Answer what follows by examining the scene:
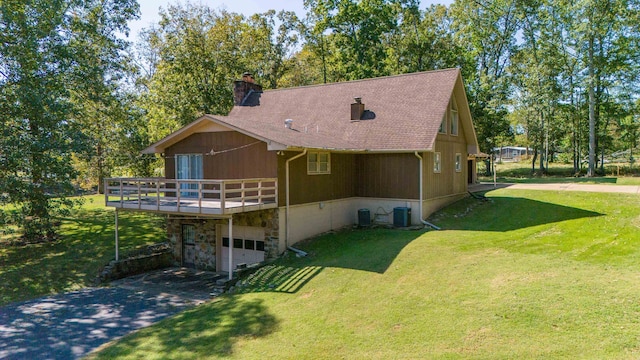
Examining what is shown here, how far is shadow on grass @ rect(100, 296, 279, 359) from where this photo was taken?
28.1ft

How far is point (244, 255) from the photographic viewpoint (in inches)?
621

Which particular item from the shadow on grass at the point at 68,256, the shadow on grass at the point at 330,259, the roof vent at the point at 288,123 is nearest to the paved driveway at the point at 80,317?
the shadow on grass at the point at 68,256

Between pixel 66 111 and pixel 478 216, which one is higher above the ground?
pixel 66 111

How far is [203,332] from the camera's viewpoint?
9.41 m

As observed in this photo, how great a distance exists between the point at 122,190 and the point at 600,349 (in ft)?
47.6

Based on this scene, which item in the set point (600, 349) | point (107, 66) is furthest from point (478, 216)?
point (107, 66)

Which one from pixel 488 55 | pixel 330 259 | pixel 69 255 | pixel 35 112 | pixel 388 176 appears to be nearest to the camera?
pixel 330 259

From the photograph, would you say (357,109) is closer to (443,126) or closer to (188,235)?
(443,126)

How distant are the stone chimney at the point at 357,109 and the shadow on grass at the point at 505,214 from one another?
5694mm

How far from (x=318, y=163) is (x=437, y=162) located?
549cm

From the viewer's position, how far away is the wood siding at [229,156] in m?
14.6

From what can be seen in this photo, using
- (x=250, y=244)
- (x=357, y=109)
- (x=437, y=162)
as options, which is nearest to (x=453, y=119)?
(x=437, y=162)

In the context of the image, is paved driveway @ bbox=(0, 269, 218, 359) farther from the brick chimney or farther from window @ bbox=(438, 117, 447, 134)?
the brick chimney

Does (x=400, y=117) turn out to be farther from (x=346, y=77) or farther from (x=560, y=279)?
(x=346, y=77)
